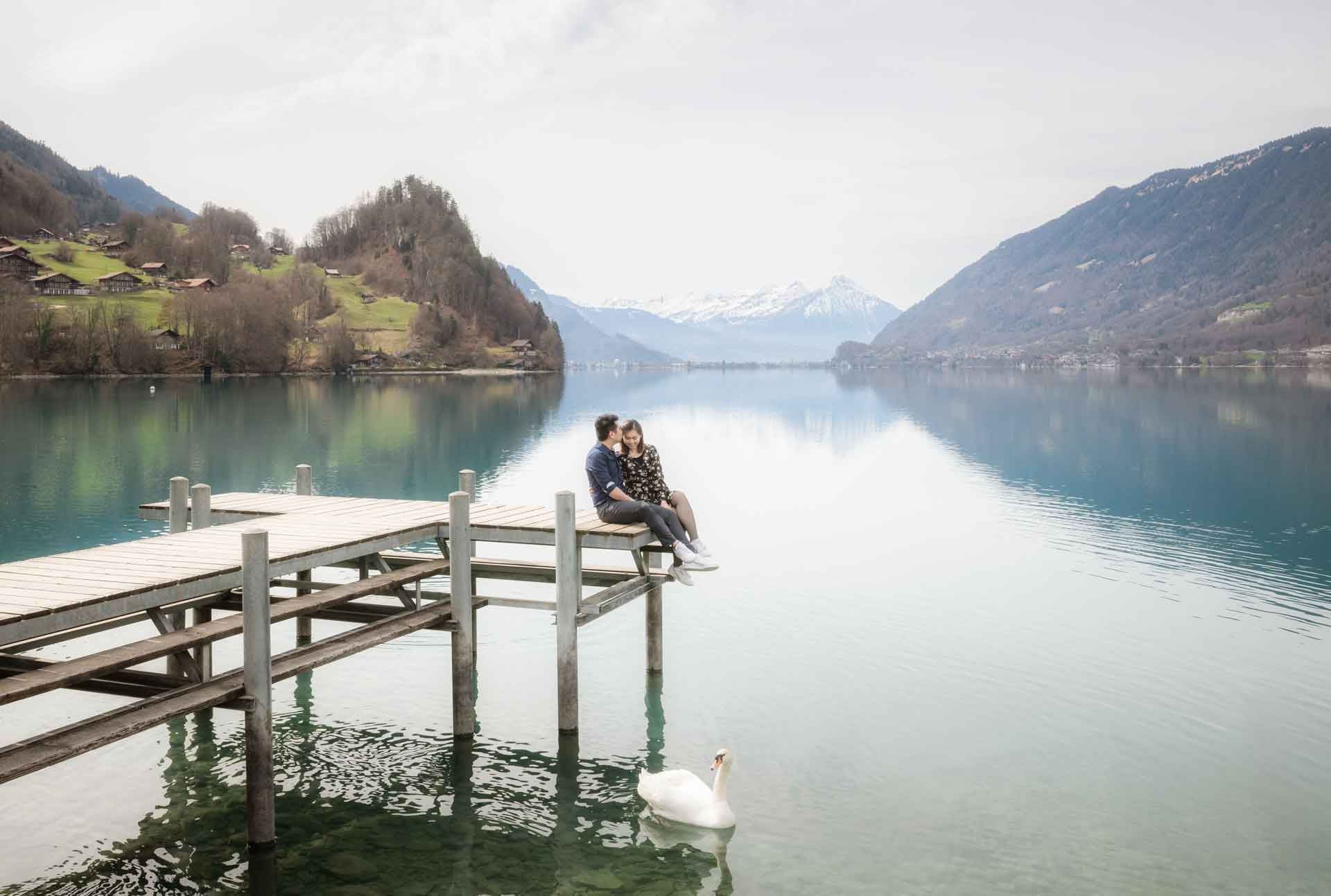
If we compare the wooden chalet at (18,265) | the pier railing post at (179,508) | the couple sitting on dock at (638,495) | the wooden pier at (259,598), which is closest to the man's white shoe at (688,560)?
the couple sitting on dock at (638,495)

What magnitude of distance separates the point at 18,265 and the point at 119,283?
1407 cm

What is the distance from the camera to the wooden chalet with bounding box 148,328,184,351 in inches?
5536

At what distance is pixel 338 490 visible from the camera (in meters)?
37.8

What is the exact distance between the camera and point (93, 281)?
175 m

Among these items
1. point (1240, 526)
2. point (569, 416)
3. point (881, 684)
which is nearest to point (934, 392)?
point (569, 416)

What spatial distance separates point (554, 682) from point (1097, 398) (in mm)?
110546

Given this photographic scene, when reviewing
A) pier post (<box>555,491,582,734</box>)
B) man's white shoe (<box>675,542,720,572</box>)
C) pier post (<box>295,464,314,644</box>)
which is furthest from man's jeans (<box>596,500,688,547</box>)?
pier post (<box>295,464,314,644</box>)

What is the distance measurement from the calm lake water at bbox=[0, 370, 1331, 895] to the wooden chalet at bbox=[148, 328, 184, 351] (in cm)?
11446

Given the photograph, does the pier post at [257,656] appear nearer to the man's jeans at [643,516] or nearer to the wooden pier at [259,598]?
the wooden pier at [259,598]

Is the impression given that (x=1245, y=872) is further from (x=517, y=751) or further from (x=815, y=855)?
(x=517, y=751)

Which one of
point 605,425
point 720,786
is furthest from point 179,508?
point 720,786

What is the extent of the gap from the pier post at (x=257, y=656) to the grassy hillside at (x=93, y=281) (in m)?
145

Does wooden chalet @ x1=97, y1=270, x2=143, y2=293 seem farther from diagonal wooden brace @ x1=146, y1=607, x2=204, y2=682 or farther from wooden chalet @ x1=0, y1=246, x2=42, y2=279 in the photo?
diagonal wooden brace @ x1=146, y1=607, x2=204, y2=682

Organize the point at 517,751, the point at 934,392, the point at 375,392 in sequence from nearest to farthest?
the point at 517,751 < the point at 375,392 < the point at 934,392
